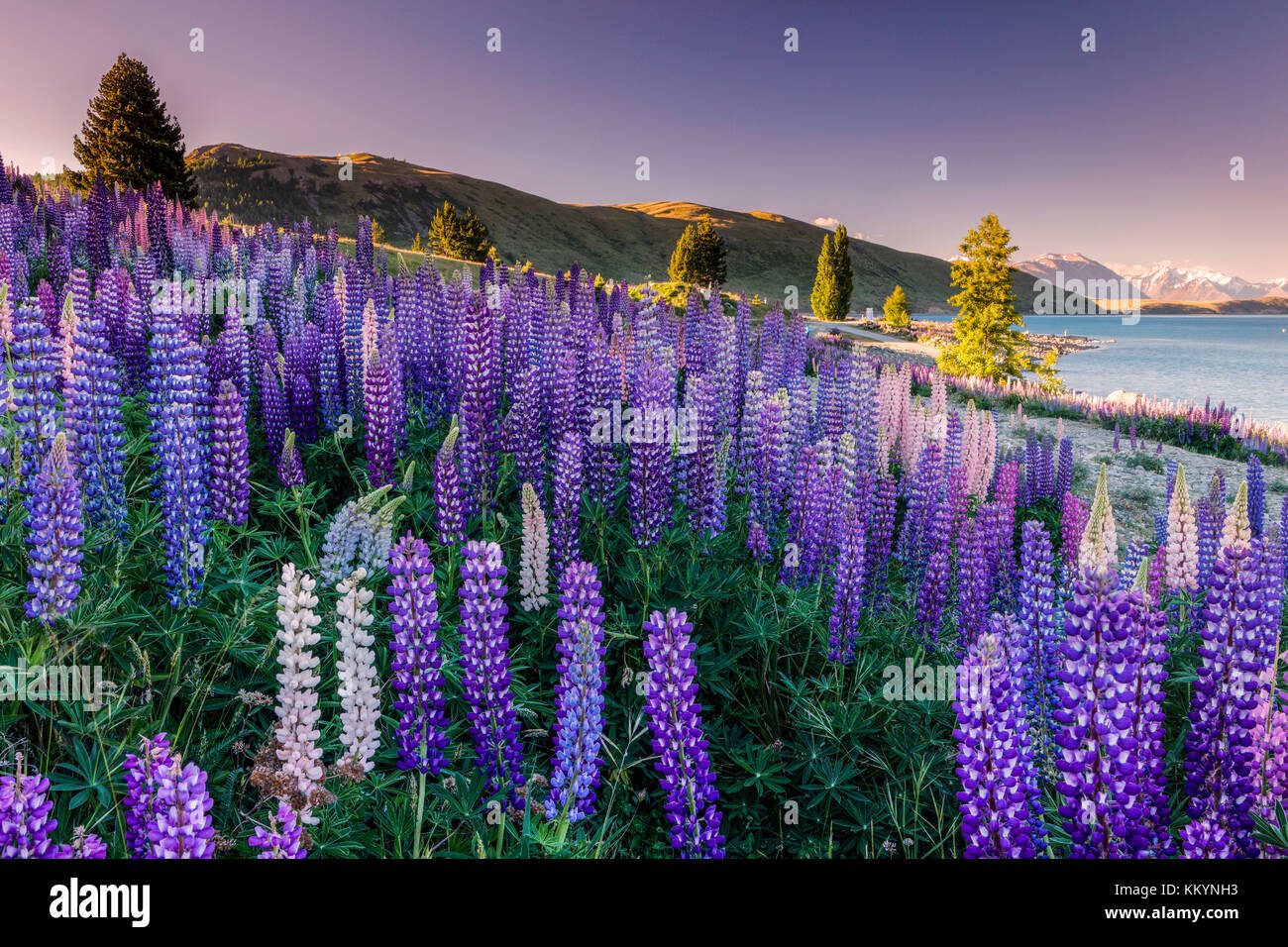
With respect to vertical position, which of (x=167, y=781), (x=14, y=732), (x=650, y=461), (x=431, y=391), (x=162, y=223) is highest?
(x=162, y=223)

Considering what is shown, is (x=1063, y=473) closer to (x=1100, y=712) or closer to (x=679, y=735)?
(x=1100, y=712)

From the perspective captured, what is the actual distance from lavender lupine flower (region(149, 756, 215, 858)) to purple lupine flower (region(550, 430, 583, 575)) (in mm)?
2727

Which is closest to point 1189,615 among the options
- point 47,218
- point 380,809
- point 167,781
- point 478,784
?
point 478,784

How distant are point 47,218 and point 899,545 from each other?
16.4 metres

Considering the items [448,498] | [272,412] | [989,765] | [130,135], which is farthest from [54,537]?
[130,135]

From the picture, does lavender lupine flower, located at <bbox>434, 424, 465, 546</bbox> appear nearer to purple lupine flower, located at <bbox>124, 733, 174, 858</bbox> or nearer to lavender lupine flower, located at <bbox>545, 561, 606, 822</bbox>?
lavender lupine flower, located at <bbox>545, 561, 606, 822</bbox>

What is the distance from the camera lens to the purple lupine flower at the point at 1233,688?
8.97 feet

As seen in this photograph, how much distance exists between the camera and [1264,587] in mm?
2754

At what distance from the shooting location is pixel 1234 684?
2854mm

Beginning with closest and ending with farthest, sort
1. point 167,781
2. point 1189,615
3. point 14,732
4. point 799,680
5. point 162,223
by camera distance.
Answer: point 167,781 < point 14,732 < point 799,680 < point 1189,615 < point 162,223

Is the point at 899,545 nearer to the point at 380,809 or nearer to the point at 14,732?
the point at 380,809

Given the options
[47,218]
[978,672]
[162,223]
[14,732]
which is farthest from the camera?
[47,218]

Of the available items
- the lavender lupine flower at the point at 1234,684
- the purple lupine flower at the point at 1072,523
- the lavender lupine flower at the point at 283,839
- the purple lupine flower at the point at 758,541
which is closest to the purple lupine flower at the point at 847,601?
the purple lupine flower at the point at 758,541

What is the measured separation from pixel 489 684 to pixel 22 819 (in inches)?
64.2
